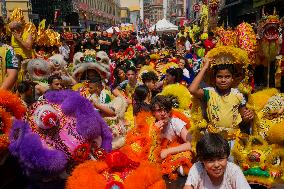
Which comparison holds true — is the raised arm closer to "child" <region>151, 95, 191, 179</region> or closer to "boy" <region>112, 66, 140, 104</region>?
"child" <region>151, 95, 191, 179</region>

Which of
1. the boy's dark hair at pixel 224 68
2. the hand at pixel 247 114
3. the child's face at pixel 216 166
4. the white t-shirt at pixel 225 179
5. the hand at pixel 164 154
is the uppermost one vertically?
the boy's dark hair at pixel 224 68

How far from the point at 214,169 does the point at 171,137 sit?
1.72 meters

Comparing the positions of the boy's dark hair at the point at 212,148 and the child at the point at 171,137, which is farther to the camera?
the child at the point at 171,137

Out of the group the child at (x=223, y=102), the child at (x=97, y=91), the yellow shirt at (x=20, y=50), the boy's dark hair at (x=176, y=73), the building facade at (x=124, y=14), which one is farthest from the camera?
the building facade at (x=124, y=14)

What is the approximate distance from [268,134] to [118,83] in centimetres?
446

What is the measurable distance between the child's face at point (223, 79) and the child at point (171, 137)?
2.02 ft

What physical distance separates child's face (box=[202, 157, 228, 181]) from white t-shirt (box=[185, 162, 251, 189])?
0.26 feet

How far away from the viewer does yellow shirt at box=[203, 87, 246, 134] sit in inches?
168

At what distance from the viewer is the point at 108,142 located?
368cm

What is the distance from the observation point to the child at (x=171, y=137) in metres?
4.31

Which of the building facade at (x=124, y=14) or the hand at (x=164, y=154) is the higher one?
the building facade at (x=124, y=14)

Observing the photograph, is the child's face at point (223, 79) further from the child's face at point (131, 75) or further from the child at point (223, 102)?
the child's face at point (131, 75)

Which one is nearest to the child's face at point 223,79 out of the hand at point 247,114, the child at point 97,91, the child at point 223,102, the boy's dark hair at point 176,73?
the child at point 223,102

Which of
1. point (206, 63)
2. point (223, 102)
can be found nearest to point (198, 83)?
point (206, 63)
